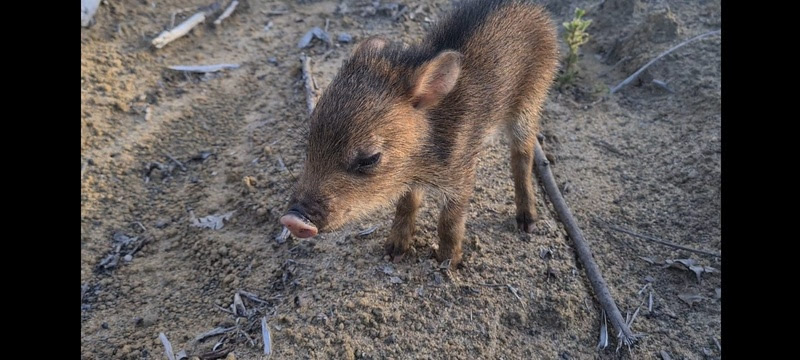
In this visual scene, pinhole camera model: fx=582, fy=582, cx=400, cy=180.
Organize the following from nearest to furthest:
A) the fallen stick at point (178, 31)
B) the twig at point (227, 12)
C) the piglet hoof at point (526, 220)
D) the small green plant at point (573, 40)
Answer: the piglet hoof at point (526, 220) < the small green plant at point (573, 40) < the fallen stick at point (178, 31) < the twig at point (227, 12)

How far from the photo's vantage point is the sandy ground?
3.63 meters

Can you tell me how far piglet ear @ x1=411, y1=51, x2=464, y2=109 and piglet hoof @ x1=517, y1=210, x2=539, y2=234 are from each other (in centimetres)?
134

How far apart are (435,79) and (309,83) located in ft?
7.43

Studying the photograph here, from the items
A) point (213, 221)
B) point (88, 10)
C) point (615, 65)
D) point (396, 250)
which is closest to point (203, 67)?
point (88, 10)

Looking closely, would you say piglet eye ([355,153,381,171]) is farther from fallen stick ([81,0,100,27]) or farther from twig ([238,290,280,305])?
fallen stick ([81,0,100,27])

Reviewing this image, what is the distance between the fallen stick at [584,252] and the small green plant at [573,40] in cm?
123

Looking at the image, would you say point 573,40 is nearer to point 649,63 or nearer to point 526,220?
point 649,63

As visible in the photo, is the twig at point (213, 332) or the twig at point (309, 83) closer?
the twig at point (213, 332)

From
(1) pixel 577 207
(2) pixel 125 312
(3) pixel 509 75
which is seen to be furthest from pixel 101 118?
(1) pixel 577 207

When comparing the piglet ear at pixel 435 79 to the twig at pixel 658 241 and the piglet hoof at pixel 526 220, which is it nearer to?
the piglet hoof at pixel 526 220

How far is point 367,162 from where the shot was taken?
11.0 feet

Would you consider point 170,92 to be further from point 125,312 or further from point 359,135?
point 359,135

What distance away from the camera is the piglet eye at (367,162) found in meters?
3.33

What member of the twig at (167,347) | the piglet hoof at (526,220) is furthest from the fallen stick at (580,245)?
the twig at (167,347)
